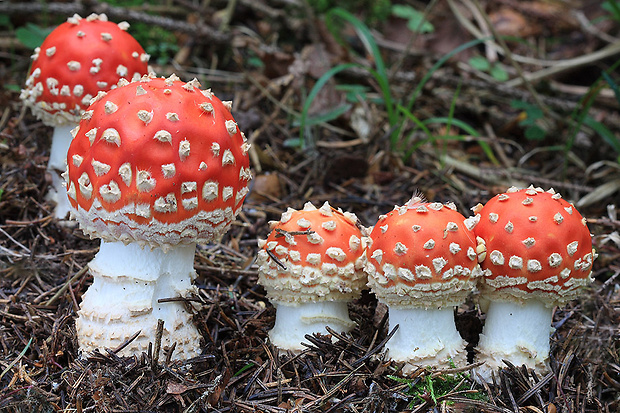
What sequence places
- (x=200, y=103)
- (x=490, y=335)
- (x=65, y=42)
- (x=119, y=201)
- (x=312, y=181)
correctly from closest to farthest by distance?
(x=119, y=201) < (x=200, y=103) < (x=490, y=335) < (x=65, y=42) < (x=312, y=181)

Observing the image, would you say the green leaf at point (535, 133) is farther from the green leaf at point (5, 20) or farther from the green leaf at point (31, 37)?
the green leaf at point (5, 20)

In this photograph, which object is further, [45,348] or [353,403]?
[45,348]

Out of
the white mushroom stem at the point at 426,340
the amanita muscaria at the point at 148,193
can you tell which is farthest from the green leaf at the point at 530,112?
the amanita muscaria at the point at 148,193

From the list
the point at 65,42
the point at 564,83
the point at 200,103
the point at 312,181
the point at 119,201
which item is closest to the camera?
the point at 119,201

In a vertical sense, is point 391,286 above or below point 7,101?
above

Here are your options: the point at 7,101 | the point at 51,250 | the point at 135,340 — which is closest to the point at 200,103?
the point at 135,340

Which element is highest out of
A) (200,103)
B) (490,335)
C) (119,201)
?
(200,103)

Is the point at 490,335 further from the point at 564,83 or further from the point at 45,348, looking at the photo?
the point at 564,83

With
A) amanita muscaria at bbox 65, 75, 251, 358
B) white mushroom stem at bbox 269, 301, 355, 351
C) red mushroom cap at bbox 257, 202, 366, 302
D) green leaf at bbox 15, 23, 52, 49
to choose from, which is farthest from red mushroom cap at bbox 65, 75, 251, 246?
green leaf at bbox 15, 23, 52, 49
